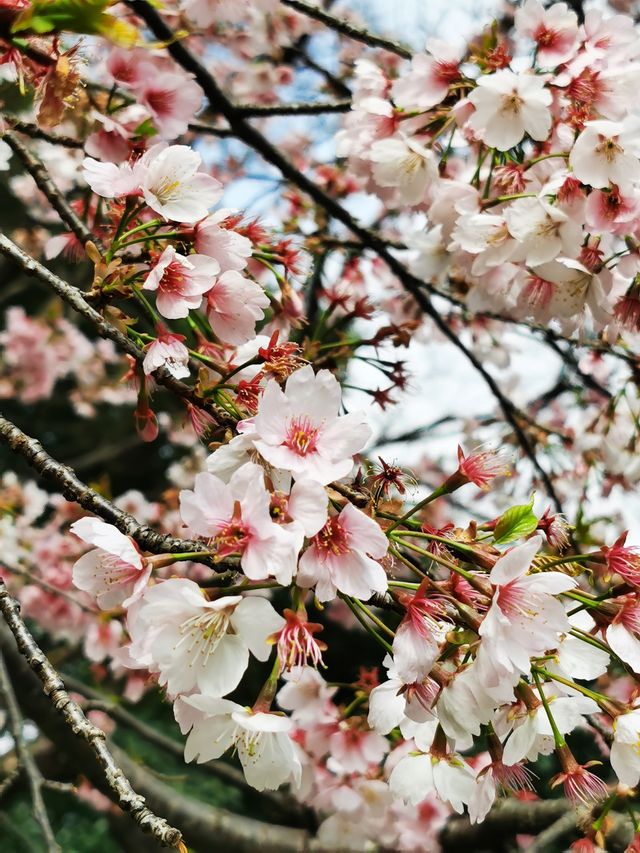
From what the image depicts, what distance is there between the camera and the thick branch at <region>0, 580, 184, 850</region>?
748 millimetres

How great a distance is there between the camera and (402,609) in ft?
2.90

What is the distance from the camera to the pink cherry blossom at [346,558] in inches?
31.7

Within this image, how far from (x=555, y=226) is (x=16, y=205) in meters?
6.54

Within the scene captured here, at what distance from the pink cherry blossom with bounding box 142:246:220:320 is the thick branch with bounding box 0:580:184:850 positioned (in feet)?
1.32

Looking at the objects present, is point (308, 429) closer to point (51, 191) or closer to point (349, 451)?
point (349, 451)

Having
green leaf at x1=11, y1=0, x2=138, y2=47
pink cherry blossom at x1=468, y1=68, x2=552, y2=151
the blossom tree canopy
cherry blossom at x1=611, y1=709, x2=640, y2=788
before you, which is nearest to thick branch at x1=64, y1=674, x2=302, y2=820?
the blossom tree canopy

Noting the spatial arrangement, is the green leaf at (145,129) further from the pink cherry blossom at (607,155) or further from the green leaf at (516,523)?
the green leaf at (516,523)

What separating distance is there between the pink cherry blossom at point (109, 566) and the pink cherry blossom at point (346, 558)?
0.62 ft

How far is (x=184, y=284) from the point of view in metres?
1.03

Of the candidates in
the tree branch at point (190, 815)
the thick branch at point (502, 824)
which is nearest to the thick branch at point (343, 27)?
the thick branch at point (502, 824)

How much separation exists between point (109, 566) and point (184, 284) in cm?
37

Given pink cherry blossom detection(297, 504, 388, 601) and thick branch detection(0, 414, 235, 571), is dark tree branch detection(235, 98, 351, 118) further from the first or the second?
pink cherry blossom detection(297, 504, 388, 601)

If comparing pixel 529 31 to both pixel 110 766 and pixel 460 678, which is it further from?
pixel 110 766

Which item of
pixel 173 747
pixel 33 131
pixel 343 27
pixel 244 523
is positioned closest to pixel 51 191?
pixel 33 131
